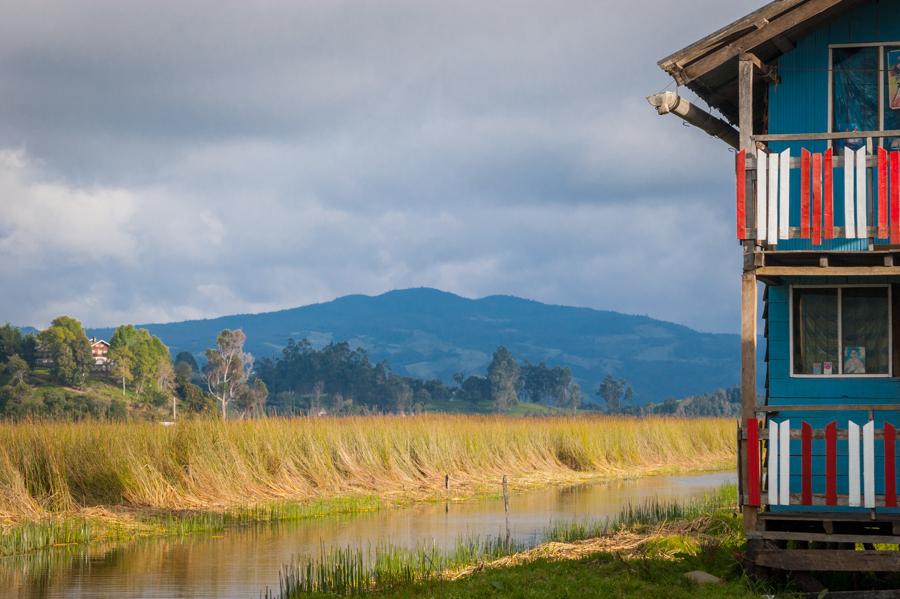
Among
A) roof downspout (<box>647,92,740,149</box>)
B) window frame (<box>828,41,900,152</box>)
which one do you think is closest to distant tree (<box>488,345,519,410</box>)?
roof downspout (<box>647,92,740,149</box>)

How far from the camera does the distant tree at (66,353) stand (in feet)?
303

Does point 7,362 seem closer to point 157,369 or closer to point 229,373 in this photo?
point 157,369

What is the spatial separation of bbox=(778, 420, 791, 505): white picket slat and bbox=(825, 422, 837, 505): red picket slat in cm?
49

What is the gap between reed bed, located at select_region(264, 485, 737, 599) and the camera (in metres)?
16.2

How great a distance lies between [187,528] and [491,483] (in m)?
14.5

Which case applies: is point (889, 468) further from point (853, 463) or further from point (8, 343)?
point (8, 343)

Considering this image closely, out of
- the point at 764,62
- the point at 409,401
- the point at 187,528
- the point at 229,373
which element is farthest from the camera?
the point at 409,401

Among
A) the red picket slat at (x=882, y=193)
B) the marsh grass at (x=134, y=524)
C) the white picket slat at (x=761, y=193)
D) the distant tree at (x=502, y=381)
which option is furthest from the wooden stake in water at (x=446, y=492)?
the distant tree at (x=502, y=381)

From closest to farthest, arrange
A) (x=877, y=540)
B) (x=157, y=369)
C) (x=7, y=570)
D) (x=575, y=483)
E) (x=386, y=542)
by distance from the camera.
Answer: (x=877, y=540) → (x=7, y=570) → (x=386, y=542) → (x=575, y=483) → (x=157, y=369)

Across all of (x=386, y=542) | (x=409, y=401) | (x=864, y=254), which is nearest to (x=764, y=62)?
(x=864, y=254)

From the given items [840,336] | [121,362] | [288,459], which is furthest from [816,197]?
[121,362]

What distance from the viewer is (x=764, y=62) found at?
58.5 ft

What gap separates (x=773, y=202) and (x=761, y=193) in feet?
0.64

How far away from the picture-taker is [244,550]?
74.0ft
